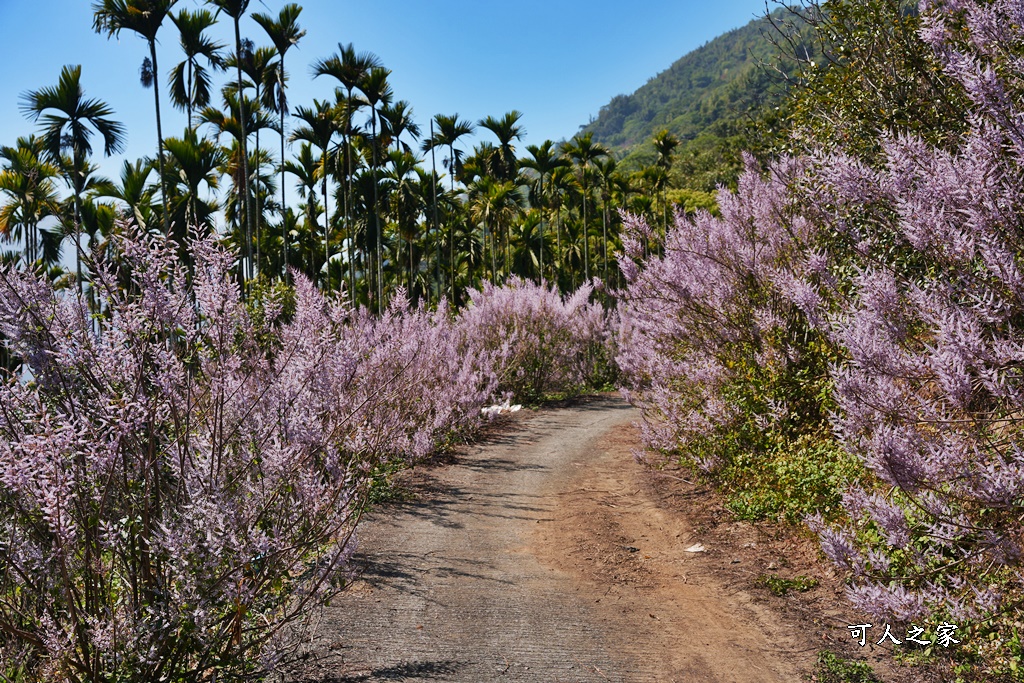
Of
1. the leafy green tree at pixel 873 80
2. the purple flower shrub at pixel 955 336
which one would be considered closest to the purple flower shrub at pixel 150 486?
the purple flower shrub at pixel 955 336

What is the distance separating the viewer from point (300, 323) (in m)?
4.27

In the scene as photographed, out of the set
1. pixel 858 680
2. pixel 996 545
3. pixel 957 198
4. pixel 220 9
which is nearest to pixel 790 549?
pixel 858 680

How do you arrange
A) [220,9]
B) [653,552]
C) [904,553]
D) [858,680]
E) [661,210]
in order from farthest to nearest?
[661,210], [220,9], [653,552], [904,553], [858,680]

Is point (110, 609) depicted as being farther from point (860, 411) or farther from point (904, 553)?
point (904, 553)

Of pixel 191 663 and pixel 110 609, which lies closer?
pixel 110 609

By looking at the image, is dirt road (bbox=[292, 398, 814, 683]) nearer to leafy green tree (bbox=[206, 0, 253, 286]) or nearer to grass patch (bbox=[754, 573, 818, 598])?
grass patch (bbox=[754, 573, 818, 598])

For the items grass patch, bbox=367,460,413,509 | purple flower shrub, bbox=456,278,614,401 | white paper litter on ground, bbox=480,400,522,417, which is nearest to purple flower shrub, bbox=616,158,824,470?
grass patch, bbox=367,460,413,509

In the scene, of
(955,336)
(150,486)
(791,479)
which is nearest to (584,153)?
(791,479)

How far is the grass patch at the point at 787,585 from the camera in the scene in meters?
5.30

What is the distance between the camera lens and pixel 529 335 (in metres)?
16.7

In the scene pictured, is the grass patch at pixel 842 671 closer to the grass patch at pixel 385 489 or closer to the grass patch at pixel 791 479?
the grass patch at pixel 791 479

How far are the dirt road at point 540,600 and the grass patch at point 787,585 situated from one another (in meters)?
0.26

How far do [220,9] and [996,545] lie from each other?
946 inches

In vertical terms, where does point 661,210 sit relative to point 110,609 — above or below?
above
